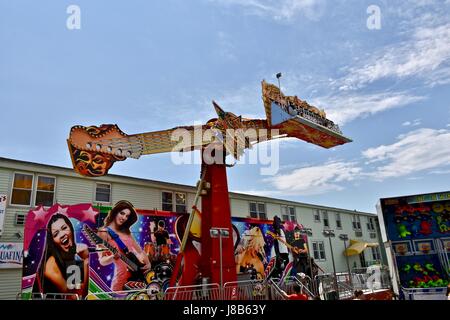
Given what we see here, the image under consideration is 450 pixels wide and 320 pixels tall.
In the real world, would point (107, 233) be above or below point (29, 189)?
below

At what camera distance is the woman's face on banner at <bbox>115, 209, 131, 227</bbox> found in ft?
52.5

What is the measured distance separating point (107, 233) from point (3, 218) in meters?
5.52

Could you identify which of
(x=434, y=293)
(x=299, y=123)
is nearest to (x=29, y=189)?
(x=299, y=123)

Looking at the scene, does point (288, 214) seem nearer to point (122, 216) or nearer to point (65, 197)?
point (122, 216)

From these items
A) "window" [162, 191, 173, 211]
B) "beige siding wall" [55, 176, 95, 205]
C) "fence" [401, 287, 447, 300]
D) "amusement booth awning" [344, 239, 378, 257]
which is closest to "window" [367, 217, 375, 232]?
"amusement booth awning" [344, 239, 378, 257]

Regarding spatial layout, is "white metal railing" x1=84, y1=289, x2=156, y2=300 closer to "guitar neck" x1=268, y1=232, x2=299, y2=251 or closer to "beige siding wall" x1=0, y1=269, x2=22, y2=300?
"beige siding wall" x1=0, y1=269, x2=22, y2=300

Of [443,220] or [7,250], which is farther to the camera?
[7,250]

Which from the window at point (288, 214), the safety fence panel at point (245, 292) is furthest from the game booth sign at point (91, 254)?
the window at point (288, 214)

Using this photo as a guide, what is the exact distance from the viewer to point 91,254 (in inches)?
583

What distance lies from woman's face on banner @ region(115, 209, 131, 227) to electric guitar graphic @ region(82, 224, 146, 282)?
1.11 metres

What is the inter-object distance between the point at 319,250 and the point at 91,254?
79.2 ft

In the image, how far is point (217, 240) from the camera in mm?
16375

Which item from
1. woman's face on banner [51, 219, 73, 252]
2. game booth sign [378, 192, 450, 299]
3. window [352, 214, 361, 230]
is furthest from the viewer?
window [352, 214, 361, 230]
